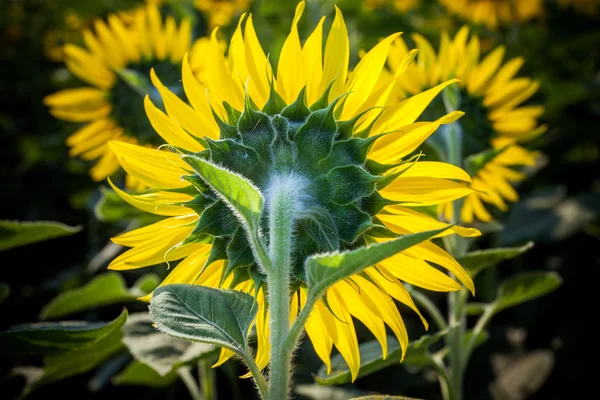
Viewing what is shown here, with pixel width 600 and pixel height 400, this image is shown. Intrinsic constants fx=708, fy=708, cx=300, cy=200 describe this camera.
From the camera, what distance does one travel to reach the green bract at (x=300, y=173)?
2.82ft

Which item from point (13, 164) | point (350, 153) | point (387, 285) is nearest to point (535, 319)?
point (387, 285)

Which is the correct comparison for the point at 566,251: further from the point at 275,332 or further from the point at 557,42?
the point at 275,332

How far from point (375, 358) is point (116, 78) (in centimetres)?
132

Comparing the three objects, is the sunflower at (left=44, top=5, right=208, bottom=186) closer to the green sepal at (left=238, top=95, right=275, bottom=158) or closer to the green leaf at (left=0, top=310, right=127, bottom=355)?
the green leaf at (left=0, top=310, right=127, bottom=355)

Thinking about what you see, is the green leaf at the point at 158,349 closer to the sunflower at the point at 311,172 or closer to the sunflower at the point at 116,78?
the sunflower at the point at 311,172

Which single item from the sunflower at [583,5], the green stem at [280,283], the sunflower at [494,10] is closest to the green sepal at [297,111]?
the green stem at [280,283]

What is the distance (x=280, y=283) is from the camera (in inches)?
31.4

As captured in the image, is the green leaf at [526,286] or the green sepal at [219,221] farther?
the green leaf at [526,286]

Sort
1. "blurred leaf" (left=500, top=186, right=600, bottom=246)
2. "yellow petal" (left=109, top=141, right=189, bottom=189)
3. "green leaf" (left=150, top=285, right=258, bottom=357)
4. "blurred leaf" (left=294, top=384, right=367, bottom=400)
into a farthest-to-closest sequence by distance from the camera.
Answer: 1. "blurred leaf" (left=500, top=186, right=600, bottom=246)
2. "blurred leaf" (left=294, top=384, right=367, bottom=400)
3. "yellow petal" (left=109, top=141, right=189, bottom=189)
4. "green leaf" (left=150, top=285, right=258, bottom=357)

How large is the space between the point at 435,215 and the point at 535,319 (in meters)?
1.14

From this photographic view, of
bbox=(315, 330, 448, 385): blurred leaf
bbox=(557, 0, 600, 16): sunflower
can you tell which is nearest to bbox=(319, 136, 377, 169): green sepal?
bbox=(315, 330, 448, 385): blurred leaf

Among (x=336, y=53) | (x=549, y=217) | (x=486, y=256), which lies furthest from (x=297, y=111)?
(x=549, y=217)

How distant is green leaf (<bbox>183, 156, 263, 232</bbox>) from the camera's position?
72 centimetres

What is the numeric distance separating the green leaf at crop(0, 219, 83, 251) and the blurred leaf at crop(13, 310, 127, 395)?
0.63 ft
